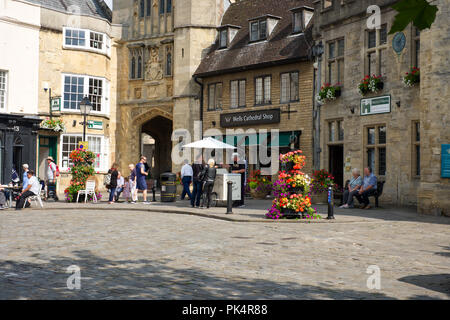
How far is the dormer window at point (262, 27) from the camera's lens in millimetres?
29609

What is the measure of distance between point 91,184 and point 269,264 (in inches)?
604

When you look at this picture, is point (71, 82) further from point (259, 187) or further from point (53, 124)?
point (259, 187)

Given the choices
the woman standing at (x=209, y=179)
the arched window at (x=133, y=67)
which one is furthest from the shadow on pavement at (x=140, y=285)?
the arched window at (x=133, y=67)

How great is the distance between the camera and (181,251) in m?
9.12

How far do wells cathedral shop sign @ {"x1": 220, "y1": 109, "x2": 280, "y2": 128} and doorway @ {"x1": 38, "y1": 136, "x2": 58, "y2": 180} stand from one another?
9547 millimetres

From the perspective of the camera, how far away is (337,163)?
2339 centimetres

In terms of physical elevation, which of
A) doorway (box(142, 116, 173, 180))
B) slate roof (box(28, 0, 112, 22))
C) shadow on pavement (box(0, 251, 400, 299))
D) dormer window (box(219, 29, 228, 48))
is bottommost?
shadow on pavement (box(0, 251, 400, 299))

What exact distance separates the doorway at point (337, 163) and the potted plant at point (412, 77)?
5305mm

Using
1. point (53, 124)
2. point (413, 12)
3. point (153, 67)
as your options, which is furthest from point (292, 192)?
point (153, 67)

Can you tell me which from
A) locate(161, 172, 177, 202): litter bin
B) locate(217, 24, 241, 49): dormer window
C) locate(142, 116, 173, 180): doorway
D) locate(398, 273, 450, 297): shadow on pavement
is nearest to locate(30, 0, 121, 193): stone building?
locate(142, 116, 173, 180): doorway

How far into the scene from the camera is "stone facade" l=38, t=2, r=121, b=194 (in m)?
30.8

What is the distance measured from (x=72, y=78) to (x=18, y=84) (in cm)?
358

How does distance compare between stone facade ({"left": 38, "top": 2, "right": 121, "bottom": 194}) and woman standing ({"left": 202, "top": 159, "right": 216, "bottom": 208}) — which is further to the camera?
stone facade ({"left": 38, "top": 2, "right": 121, "bottom": 194})

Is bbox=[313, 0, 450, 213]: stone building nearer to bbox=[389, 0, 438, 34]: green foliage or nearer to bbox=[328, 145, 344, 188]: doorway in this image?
bbox=[328, 145, 344, 188]: doorway
